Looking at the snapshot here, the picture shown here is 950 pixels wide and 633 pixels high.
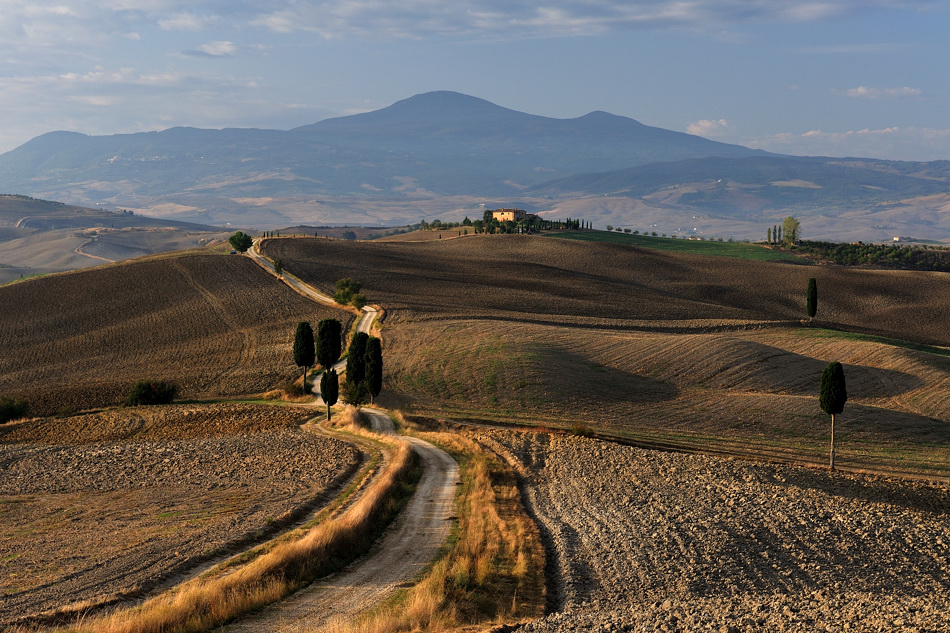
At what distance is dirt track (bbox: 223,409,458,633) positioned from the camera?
18475mm

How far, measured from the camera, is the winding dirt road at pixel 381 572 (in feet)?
60.7

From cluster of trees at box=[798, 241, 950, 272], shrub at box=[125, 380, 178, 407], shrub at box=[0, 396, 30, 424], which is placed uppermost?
cluster of trees at box=[798, 241, 950, 272]

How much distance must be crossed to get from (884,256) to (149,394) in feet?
513

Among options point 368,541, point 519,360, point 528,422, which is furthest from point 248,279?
point 368,541

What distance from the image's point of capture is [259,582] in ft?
66.5

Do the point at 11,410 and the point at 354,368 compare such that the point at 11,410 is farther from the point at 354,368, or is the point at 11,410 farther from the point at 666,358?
the point at 666,358

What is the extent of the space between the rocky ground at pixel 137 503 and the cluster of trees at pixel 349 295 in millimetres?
44720

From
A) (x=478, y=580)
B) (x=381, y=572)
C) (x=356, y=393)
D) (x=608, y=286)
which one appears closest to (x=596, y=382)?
(x=356, y=393)

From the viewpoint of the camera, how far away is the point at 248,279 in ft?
360

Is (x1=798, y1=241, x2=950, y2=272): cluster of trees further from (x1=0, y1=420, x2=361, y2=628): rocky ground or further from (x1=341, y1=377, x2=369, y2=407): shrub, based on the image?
(x1=0, y1=420, x2=361, y2=628): rocky ground

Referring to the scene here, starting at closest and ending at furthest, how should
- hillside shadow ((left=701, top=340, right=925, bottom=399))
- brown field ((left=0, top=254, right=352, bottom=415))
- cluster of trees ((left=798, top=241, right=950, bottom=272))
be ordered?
hillside shadow ((left=701, top=340, right=925, bottom=399)) → brown field ((left=0, top=254, right=352, bottom=415)) → cluster of trees ((left=798, top=241, right=950, bottom=272))

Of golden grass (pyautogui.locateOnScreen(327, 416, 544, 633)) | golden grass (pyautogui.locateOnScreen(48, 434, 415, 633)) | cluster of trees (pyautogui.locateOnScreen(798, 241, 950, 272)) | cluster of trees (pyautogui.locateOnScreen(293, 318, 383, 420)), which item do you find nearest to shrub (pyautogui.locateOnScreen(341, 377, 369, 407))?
cluster of trees (pyautogui.locateOnScreen(293, 318, 383, 420))

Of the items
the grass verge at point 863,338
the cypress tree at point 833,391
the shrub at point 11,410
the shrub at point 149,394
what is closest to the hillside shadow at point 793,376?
the grass verge at point 863,338

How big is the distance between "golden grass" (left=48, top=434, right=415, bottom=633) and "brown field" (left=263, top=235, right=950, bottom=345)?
59.3 m
